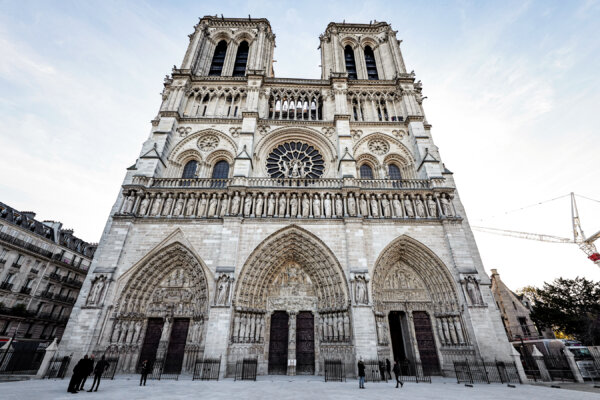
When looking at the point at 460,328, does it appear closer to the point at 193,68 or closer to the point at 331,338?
the point at 331,338

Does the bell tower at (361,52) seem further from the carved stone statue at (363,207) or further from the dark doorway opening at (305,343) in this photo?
→ the dark doorway opening at (305,343)

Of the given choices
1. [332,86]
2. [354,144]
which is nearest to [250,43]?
[332,86]

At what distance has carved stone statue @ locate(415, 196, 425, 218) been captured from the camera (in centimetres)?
1309

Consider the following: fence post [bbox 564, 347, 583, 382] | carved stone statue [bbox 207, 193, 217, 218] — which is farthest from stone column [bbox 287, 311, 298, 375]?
fence post [bbox 564, 347, 583, 382]

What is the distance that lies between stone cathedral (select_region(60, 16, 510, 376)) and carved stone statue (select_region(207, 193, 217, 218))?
0.06m

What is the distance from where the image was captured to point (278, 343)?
37.8ft

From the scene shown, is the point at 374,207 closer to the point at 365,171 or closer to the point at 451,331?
the point at 365,171

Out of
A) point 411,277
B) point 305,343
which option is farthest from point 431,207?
point 305,343

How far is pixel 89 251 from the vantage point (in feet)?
74.3

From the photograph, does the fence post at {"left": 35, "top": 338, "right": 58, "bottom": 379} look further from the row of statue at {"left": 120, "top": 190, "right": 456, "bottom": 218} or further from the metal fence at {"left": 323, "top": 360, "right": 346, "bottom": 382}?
the metal fence at {"left": 323, "top": 360, "right": 346, "bottom": 382}

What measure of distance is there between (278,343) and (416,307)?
646 centimetres

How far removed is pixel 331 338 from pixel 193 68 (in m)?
19.7

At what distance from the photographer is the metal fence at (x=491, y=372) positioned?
9320mm

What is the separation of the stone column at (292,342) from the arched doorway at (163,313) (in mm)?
3625
